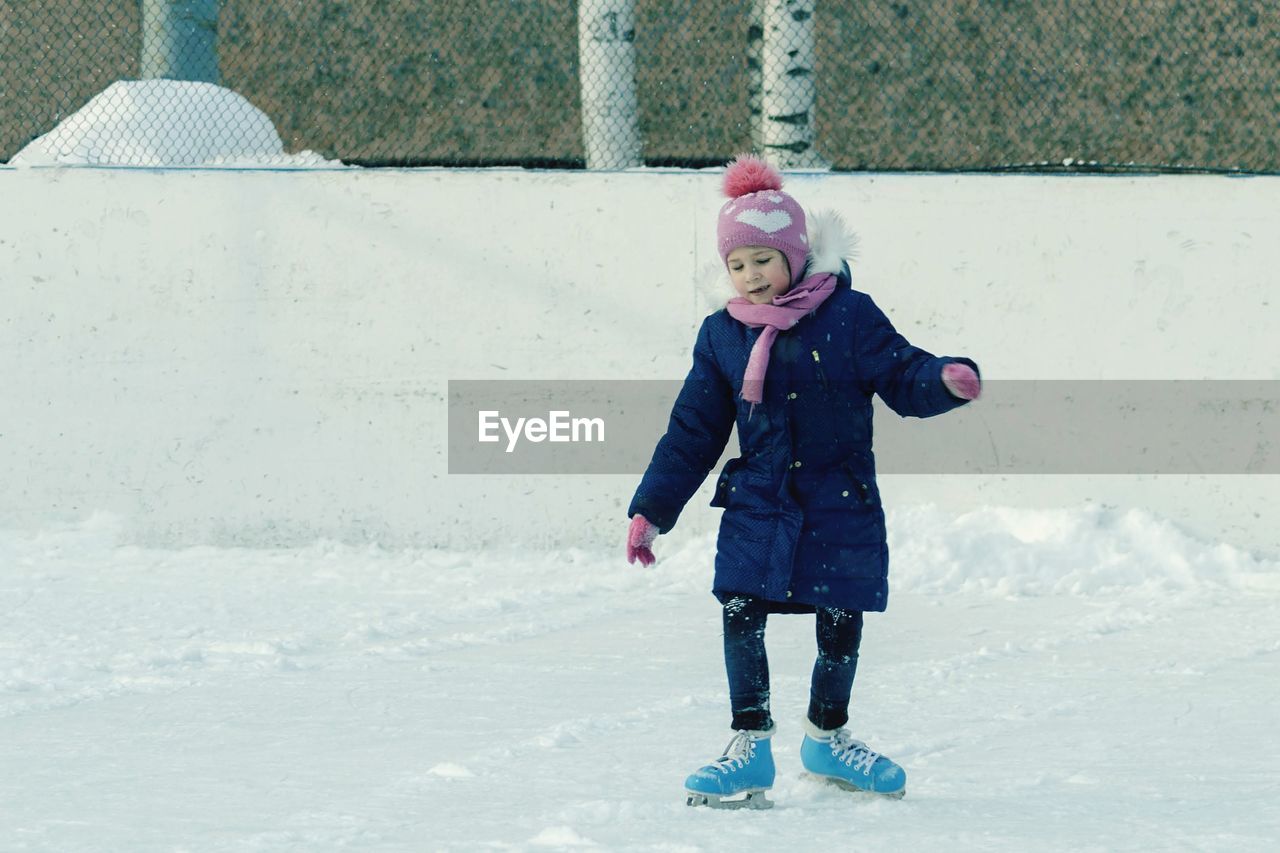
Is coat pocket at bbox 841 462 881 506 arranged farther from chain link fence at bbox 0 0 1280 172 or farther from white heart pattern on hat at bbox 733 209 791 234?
chain link fence at bbox 0 0 1280 172

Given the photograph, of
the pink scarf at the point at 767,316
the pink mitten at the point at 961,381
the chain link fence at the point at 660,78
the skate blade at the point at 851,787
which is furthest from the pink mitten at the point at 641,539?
the chain link fence at the point at 660,78

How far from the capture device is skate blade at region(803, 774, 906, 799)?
3.65 metres

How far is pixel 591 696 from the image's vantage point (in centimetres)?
484

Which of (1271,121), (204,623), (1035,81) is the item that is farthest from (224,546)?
(1271,121)

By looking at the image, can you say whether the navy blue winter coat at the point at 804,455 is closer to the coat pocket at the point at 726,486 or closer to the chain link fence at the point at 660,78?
the coat pocket at the point at 726,486

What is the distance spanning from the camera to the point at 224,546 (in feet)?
24.3

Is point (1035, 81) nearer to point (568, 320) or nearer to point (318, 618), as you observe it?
point (568, 320)

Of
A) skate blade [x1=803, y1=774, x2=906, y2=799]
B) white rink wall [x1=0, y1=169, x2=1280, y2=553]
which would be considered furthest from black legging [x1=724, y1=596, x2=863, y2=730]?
white rink wall [x1=0, y1=169, x2=1280, y2=553]

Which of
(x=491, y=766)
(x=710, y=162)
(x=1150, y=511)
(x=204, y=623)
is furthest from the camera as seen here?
(x=710, y=162)

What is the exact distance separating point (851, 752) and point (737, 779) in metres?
0.28

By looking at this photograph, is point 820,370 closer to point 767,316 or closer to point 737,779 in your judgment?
point 767,316

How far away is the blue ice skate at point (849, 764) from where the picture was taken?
364cm

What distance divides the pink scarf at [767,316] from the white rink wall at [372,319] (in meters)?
3.47

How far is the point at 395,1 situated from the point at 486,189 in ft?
7.73
